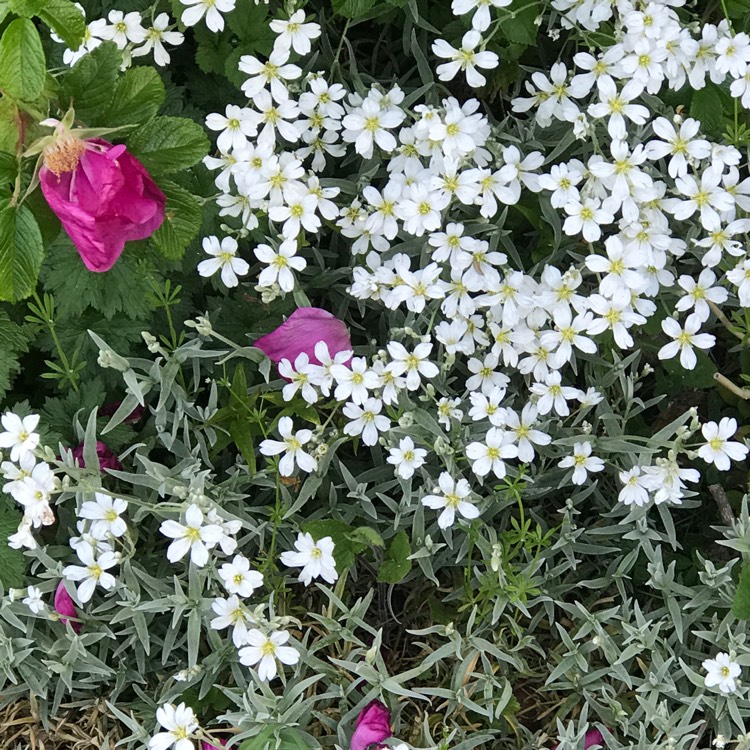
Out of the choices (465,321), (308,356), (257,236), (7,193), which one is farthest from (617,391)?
Answer: (7,193)

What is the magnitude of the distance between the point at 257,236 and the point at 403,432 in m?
0.41

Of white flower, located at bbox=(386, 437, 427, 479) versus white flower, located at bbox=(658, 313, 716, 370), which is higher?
white flower, located at bbox=(658, 313, 716, 370)

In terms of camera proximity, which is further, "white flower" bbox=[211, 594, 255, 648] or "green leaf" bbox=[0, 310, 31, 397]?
"green leaf" bbox=[0, 310, 31, 397]

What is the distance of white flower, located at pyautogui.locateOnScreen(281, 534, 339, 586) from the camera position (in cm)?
119

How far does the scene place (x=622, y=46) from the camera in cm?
120

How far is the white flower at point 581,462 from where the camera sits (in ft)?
4.19

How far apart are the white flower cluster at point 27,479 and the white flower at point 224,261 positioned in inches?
13.1

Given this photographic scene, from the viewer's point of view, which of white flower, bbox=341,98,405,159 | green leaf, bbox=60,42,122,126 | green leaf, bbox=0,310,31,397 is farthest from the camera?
green leaf, bbox=0,310,31,397

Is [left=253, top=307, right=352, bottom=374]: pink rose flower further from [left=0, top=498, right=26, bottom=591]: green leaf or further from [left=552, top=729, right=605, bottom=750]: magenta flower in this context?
[left=552, top=729, right=605, bottom=750]: magenta flower

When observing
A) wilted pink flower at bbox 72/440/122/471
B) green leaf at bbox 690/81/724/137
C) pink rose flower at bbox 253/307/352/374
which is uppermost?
green leaf at bbox 690/81/724/137

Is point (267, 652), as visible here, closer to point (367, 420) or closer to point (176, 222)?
point (367, 420)

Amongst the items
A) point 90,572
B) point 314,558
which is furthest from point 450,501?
point 90,572

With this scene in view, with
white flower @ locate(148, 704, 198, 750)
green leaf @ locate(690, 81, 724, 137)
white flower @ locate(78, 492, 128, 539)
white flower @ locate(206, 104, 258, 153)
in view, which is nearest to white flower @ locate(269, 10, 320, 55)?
white flower @ locate(206, 104, 258, 153)

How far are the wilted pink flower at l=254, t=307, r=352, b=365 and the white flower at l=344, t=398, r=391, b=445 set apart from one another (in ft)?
0.38
